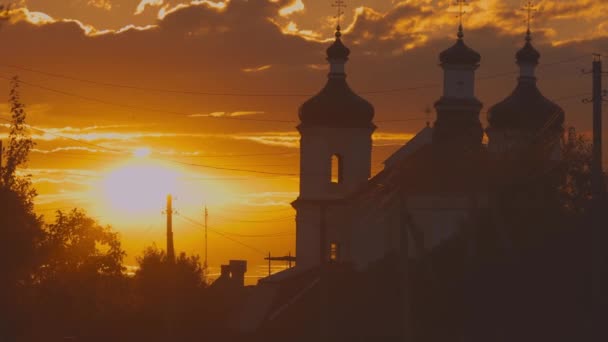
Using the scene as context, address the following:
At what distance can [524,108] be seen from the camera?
77375 millimetres

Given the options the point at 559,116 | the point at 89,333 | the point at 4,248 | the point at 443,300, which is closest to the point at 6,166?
the point at 4,248

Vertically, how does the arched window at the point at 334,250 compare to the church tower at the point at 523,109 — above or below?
below

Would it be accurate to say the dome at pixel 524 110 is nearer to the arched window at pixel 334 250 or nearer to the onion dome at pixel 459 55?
the onion dome at pixel 459 55

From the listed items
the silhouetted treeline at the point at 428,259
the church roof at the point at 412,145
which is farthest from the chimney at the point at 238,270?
the silhouetted treeline at the point at 428,259

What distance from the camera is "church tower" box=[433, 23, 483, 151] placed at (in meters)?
75.2

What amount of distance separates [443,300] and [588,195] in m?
9.12

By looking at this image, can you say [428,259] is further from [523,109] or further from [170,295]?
[523,109]

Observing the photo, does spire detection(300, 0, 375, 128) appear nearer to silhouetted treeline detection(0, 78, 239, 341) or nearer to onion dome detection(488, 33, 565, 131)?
onion dome detection(488, 33, 565, 131)

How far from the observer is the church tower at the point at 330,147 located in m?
78.2

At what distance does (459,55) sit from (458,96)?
207 centimetres

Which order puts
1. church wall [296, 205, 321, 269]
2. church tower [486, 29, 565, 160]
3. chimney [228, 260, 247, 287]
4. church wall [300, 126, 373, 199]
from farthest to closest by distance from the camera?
chimney [228, 260, 247, 287] < church wall [296, 205, 321, 269] < church wall [300, 126, 373, 199] < church tower [486, 29, 565, 160]

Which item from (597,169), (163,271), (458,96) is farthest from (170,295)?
(597,169)

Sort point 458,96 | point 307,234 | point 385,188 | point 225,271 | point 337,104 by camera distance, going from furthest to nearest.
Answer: point 225,271 < point 307,234 < point 337,104 < point 458,96 < point 385,188

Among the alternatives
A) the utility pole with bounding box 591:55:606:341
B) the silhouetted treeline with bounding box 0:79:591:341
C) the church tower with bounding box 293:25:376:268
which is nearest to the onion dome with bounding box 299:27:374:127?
the church tower with bounding box 293:25:376:268
